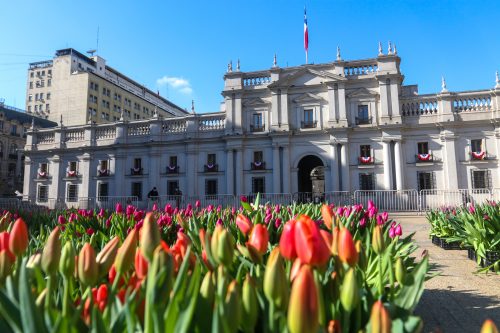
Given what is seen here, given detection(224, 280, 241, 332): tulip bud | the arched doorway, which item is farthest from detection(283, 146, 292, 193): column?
detection(224, 280, 241, 332): tulip bud

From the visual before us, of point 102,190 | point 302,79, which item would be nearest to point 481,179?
point 302,79

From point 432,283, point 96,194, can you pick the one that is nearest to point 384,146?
point 432,283

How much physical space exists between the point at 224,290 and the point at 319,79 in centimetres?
2891

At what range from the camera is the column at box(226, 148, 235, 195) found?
92.8ft

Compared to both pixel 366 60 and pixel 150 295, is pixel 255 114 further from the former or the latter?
pixel 150 295

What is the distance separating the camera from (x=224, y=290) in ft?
3.58

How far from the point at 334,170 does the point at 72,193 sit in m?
25.6

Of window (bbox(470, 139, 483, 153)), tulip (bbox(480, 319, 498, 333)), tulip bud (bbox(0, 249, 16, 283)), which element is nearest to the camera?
tulip (bbox(480, 319, 498, 333))

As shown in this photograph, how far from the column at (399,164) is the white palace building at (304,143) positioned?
0.07m

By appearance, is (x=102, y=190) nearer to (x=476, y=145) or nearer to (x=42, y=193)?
(x=42, y=193)

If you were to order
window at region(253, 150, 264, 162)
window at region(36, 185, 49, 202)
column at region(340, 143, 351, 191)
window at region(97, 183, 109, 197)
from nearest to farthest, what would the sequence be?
column at region(340, 143, 351, 191) → window at region(253, 150, 264, 162) → window at region(97, 183, 109, 197) → window at region(36, 185, 49, 202)

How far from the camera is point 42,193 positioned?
1368 inches

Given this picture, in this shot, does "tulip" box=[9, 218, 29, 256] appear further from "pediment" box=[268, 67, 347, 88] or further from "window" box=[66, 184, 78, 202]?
"window" box=[66, 184, 78, 202]

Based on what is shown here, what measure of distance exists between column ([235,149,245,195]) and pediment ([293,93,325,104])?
21.4ft
